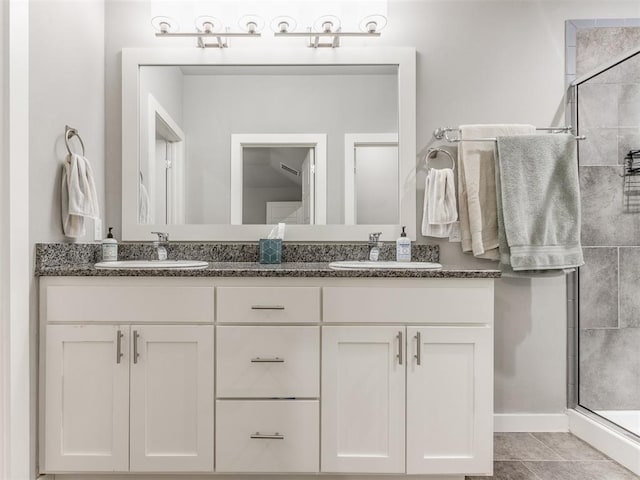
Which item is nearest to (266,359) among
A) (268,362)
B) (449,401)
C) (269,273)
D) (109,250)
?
(268,362)

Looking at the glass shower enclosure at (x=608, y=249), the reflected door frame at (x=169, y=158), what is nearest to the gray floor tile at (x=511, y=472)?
the glass shower enclosure at (x=608, y=249)

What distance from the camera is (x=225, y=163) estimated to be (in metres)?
1.99

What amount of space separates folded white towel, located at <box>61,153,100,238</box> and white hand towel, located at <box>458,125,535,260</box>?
1684 millimetres

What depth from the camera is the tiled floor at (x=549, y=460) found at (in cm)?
162

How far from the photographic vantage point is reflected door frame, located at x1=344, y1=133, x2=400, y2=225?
1.97 metres

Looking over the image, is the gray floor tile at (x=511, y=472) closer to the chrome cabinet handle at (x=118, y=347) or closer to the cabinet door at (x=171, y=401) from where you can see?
the cabinet door at (x=171, y=401)

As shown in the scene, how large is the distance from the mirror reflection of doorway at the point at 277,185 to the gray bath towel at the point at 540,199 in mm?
914

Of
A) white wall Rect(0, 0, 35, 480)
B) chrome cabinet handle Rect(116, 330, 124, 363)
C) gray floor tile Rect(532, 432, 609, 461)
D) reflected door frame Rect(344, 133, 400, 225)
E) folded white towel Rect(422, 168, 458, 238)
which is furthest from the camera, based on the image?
reflected door frame Rect(344, 133, 400, 225)

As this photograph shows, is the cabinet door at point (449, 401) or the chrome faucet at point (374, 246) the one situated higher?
the chrome faucet at point (374, 246)

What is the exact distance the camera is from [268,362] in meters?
1.46

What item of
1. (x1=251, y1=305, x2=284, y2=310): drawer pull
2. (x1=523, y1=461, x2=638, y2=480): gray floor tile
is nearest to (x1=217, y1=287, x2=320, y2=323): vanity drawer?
(x1=251, y1=305, x2=284, y2=310): drawer pull

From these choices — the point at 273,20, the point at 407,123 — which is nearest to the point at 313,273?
the point at 407,123

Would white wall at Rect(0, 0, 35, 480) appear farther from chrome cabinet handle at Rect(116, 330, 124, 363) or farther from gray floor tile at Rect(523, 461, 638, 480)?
gray floor tile at Rect(523, 461, 638, 480)

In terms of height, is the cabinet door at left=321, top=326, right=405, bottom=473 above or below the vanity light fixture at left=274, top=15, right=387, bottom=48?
below
